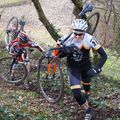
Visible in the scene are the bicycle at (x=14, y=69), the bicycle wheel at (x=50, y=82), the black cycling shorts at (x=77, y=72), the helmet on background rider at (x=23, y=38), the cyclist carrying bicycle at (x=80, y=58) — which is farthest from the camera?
the bicycle at (x=14, y=69)

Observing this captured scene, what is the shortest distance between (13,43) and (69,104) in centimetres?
238

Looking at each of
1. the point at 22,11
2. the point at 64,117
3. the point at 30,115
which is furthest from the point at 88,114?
the point at 22,11

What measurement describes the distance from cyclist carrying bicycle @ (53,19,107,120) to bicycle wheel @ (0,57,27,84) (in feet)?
7.83

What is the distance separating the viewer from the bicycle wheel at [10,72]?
1033 centimetres

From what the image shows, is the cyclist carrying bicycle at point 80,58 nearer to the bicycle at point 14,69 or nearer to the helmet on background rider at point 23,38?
the helmet on background rider at point 23,38

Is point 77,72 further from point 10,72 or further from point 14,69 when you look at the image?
point 10,72

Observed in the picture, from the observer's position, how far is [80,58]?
792 centimetres

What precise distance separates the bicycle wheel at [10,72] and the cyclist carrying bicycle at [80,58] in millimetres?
2385

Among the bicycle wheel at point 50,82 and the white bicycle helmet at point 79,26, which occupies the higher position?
the white bicycle helmet at point 79,26

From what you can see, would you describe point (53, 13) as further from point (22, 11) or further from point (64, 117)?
point (64, 117)

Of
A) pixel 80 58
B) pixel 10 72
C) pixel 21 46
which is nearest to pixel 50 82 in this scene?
pixel 21 46

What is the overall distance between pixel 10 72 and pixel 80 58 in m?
3.31

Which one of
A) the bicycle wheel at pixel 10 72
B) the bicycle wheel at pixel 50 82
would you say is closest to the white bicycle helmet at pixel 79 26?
the bicycle wheel at pixel 50 82

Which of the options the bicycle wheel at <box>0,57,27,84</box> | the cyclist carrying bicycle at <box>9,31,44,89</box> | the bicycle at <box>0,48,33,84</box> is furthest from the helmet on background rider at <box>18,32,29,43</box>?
the bicycle wheel at <box>0,57,27,84</box>
